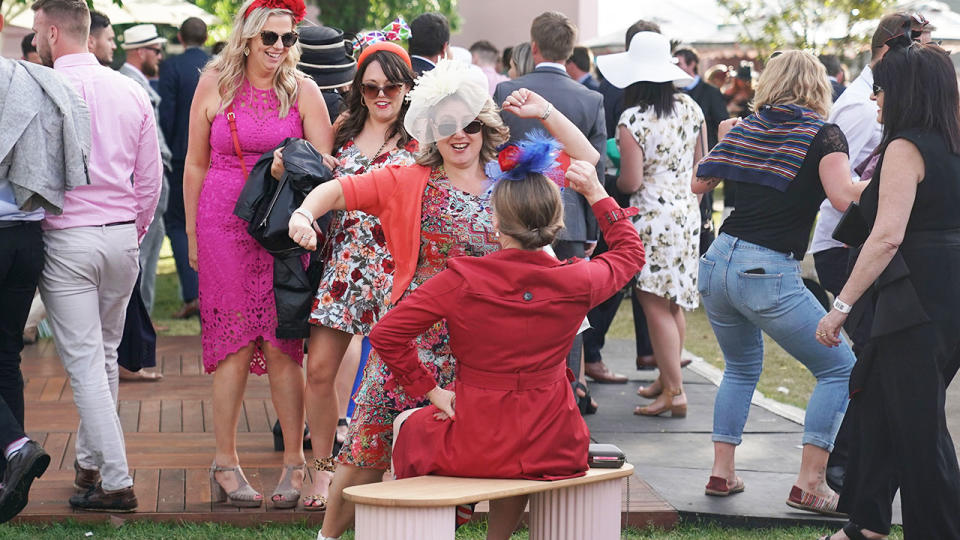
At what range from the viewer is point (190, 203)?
500cm

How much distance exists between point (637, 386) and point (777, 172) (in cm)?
298

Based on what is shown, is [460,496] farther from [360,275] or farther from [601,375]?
[601,375]

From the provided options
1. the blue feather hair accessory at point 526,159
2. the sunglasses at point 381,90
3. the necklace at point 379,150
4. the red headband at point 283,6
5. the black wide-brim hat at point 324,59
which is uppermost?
the red headband at point 283,6

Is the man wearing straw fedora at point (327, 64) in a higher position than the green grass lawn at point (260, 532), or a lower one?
higher

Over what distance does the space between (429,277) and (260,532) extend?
1464mm

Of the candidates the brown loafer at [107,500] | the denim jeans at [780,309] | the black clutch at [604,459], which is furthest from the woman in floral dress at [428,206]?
the denim jeans at [780,309]

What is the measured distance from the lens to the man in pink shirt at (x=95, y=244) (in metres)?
4.71

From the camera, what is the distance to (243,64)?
4875 mm

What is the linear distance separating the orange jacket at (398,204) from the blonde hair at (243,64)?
108 cm

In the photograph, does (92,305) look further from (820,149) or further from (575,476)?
(820,149)

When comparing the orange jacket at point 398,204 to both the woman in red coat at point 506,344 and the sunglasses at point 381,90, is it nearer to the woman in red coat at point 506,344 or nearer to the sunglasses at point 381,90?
the woman in red coat at point 506,344

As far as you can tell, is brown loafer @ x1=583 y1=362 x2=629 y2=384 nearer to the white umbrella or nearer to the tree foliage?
the white umbrella

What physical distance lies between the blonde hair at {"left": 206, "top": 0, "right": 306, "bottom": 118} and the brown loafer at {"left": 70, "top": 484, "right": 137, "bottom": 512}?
157 cm

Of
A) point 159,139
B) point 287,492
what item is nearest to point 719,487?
point 287,492
